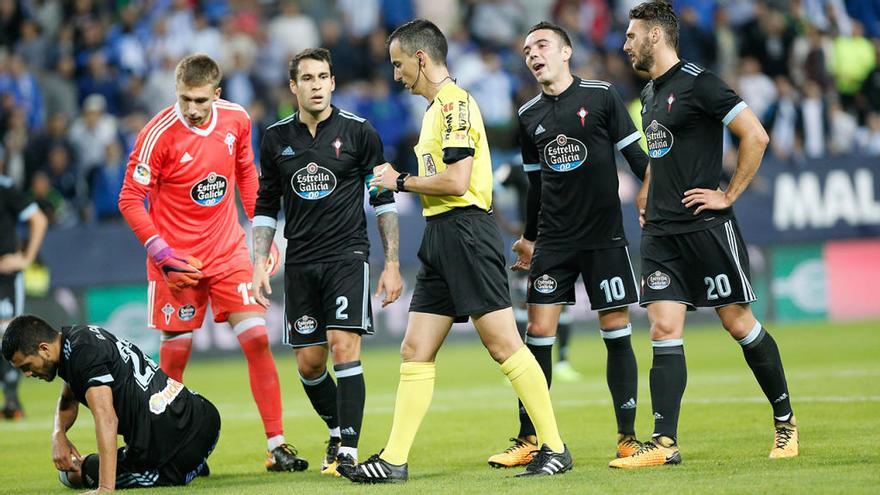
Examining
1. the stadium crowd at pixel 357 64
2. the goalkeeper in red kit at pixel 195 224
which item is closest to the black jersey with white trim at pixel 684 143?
the goalkeeper in red kit at pixel 195 224

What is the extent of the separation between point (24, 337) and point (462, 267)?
257 centimetres

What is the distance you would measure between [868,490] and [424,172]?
3027 mm

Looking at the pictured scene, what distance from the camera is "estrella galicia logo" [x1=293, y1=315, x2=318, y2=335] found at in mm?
8453

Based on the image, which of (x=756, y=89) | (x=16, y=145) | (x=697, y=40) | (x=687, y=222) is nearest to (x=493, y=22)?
(x=697, y=40)

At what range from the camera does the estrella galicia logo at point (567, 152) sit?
8.46m

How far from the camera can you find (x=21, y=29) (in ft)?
68.0

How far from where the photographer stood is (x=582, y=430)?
9.87 m

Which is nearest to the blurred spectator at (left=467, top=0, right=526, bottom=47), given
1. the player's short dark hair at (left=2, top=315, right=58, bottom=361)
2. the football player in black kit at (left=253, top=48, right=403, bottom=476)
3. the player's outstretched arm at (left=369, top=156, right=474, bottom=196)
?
the football player in black kit at (left=253, top=48, right=403, bottom=476)

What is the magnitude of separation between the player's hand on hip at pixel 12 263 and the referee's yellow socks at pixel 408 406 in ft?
20.3

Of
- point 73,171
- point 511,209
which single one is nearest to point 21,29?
point 73,171

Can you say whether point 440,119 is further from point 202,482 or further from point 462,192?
point 202,482

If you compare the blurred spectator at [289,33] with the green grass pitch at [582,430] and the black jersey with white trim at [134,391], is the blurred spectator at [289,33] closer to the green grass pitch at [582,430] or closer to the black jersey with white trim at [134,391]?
the green grass pitch at [582,430]

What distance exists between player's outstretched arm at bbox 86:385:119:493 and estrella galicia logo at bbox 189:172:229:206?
2.06 m

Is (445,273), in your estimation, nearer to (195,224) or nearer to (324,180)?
(324,180)
